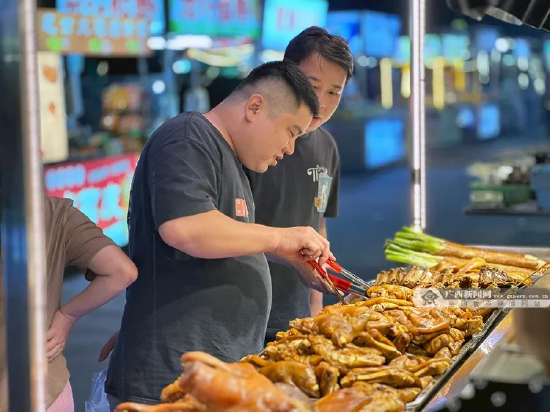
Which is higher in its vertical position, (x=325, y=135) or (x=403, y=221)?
(x=325, y=135)

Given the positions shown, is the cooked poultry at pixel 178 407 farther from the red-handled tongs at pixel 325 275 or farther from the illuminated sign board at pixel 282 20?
the illuminated sign board at pixel 282 20

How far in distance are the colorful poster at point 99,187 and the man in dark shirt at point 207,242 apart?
5.78 m

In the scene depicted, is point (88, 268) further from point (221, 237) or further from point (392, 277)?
point (392, 277)

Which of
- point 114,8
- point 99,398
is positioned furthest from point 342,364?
point 114,8

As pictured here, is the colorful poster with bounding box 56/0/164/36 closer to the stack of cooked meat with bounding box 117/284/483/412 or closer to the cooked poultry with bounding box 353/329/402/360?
the stack of cooked meat with bounding box 117/284/483/412

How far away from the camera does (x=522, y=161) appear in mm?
8203

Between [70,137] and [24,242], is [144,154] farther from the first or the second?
[70,137]

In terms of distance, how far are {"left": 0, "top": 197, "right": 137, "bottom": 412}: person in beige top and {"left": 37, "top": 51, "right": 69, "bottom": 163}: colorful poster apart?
623 centimetres

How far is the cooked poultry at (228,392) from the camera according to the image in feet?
6.23

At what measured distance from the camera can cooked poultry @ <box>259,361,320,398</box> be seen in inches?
87.0

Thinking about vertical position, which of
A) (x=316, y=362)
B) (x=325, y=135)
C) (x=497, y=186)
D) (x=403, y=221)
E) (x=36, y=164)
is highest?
(x=36, y=164)

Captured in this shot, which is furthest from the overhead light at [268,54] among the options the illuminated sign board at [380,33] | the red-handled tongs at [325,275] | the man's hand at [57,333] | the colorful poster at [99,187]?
the man's hand at [57,333]

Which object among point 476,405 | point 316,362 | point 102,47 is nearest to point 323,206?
point 476,405

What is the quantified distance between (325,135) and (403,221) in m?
10.4
